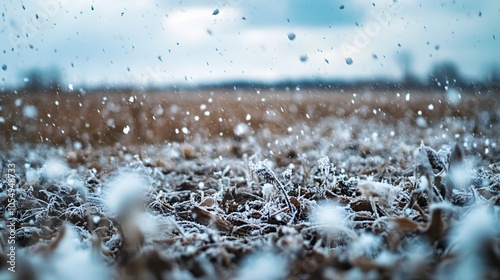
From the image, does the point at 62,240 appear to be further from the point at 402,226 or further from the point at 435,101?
the point at 435,101

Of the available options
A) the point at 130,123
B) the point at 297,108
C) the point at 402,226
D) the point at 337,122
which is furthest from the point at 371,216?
the point at 297,108

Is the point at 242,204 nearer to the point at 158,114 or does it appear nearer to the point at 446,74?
the point at 446,74

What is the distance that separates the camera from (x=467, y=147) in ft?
8.91

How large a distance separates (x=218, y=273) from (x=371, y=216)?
557 millimetres

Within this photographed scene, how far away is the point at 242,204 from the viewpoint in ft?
5.30

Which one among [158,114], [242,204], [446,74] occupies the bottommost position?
[242,204]

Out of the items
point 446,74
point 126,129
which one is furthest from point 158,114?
point 446,74

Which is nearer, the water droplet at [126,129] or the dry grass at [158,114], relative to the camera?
the dry grass at [158,114]

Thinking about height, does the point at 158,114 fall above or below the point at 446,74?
above

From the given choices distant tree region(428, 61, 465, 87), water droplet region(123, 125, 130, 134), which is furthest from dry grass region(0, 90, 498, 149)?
distant tree region(428, 61, 465, 87)

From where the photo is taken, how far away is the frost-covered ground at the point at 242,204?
750 millimetres

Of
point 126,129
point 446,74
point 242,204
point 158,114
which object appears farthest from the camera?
point 158,114

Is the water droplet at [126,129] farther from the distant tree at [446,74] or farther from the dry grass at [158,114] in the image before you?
the distant tree at [446,74]

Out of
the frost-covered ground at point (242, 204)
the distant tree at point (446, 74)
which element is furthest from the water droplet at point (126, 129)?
the distant tree at point (446, 74)
